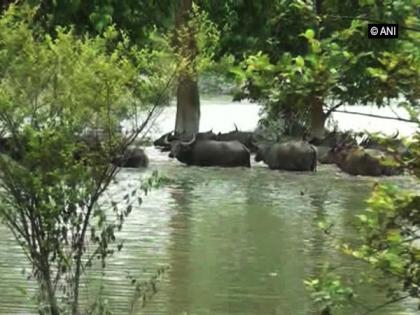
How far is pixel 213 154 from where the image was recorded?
1108 inches

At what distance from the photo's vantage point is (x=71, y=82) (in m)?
7.18

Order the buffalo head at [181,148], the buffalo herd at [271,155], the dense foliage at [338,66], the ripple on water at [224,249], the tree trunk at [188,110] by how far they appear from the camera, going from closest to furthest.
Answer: the dense foliage at [338,66] < the ripple on water at [224,249] < the buffalo herd at [271,155] < the buffalo head at [181,148] < the tree trunk at [188,110]

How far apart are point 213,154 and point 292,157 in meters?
2.06

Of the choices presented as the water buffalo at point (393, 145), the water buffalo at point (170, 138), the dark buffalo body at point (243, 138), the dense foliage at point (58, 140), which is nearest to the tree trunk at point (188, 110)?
the water buffalo at point (170, 138)

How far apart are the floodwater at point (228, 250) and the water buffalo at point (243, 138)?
8379 mm

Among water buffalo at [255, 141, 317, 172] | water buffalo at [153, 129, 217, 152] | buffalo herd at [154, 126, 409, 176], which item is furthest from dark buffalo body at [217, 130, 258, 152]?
water buffalo at [255, 141, 317, 172]

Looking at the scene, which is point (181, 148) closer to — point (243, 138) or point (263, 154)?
point (263, 154)

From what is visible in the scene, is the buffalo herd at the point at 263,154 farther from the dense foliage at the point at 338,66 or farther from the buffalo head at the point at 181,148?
the dense foliage at the point at 338,66

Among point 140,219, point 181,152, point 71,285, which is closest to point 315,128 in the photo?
point 181,152

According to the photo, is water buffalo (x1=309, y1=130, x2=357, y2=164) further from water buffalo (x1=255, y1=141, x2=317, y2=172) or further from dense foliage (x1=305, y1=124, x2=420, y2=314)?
dense foliage (x1=305, y1=124, x2=420, y2=314)

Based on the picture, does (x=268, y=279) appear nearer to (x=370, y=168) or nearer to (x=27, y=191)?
(x=27, y=191)

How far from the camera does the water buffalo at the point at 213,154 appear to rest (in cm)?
2803

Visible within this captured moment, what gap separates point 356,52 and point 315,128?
1184 inches
